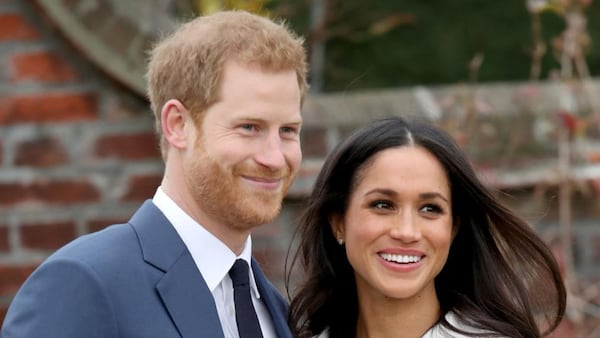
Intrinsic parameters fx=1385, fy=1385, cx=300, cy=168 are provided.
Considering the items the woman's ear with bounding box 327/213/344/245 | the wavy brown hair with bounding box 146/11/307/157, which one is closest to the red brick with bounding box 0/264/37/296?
the woman's ear with bounding box 327/213/344/245

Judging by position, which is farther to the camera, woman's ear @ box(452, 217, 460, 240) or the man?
woman's ear @ box(452, 217, 460, 240)

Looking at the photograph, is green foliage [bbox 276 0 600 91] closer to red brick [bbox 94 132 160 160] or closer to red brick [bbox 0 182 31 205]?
red brick [bbox 94 132 160 160]

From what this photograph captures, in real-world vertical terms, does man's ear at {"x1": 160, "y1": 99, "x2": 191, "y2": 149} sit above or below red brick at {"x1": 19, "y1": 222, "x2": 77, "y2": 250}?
above

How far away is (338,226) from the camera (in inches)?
150

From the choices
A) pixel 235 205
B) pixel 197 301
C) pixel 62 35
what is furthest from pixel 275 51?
pixel 62 35

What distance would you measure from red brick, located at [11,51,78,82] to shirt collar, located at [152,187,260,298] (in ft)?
5.38

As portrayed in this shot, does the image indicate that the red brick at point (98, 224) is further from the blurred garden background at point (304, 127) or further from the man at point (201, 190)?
the man at point (201, 190)

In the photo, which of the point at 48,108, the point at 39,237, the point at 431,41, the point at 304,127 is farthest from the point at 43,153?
the point at 431,41

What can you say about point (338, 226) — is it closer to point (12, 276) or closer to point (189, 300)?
point (189, 300)

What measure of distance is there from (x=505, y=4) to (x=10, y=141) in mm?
2794

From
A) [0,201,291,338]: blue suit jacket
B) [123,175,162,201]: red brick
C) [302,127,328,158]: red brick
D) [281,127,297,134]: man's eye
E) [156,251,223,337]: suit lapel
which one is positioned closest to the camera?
[0,201,291,338]: blue suit jacket

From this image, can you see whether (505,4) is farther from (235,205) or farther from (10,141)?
(235,205)

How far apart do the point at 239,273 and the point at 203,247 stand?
118 mm

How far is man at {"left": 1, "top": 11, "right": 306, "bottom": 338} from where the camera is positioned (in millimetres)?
3062
